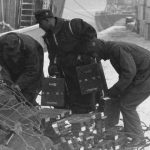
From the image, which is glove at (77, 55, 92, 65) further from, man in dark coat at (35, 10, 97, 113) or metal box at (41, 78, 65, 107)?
metal box at (41, 78, 65, 107)

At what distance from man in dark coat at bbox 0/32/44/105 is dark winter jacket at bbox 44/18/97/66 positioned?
250 millimetres

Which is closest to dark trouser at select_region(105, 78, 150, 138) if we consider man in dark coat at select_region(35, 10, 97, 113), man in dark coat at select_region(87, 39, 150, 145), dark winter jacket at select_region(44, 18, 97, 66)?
man in dark coat at select_region(87, 39, 150, 145)

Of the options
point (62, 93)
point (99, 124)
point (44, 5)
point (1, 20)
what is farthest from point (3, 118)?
point (44, 5)

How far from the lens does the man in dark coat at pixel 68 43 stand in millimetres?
5129

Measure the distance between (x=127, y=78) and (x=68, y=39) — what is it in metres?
0.87

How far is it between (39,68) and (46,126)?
1.43m

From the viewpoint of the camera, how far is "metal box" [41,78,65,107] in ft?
16.2

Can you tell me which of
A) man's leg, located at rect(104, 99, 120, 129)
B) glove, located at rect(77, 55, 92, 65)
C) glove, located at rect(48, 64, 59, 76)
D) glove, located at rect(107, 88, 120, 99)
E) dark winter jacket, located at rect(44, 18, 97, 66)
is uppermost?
dark winter jacket, located at rect(44, 18, 97, 66)

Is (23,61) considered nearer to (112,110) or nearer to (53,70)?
(53,70)

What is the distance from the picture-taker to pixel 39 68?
215 inches

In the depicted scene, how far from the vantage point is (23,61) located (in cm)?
529

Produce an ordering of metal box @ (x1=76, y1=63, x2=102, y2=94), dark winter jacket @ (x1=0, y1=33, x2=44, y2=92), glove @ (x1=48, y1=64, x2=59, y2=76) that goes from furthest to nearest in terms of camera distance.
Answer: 1. glove @ (x1=48, y1=64, x2=59, y2=76)
2. dark winter jacket @ (x1=0, y1=33, x2=44, y2=92)
3. metal box @ (x1=76, y1=63, x2=102, y2=94)

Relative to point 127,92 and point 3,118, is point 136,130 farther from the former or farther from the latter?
point 3,118

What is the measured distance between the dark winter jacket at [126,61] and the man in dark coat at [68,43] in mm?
228
